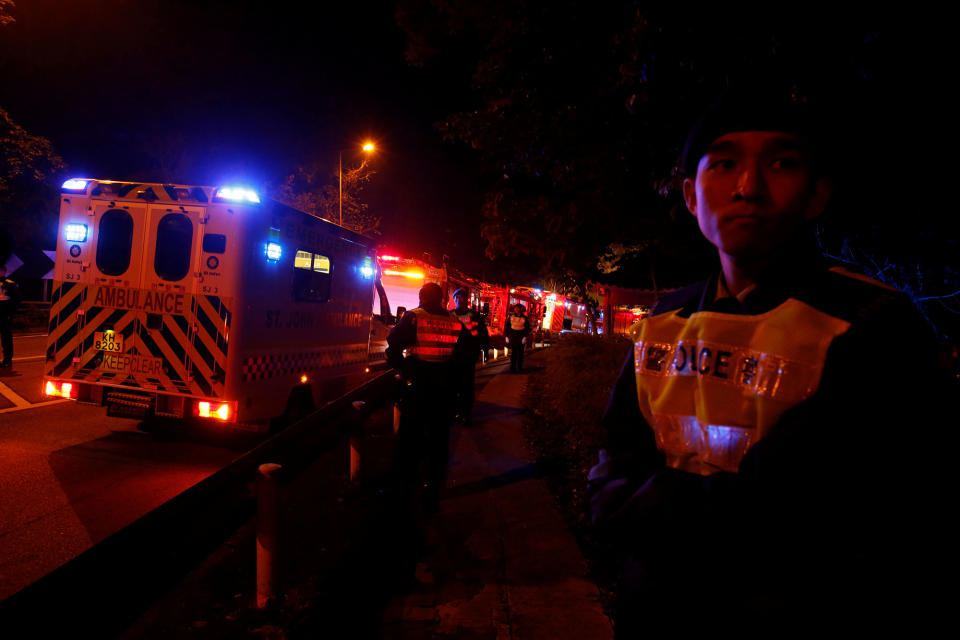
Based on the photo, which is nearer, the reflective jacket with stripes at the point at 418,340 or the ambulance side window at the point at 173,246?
the reflective jacket with stripes at the point at 418,340

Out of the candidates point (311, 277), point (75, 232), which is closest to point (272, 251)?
point (311, 277)

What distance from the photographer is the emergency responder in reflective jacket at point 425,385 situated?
16.8 ft

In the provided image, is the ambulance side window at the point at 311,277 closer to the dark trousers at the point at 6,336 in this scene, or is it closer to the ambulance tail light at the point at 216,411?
the ambulance tail light at the point at 216,411

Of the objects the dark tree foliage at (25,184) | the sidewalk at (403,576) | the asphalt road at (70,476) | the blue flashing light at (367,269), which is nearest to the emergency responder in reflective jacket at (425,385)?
the sidewalk at (403,576)

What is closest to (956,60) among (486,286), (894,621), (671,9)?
(671,9)

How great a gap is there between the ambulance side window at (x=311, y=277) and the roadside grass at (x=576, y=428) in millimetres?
3740

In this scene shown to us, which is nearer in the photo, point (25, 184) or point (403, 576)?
point (403, 576)

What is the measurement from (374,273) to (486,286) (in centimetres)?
1873

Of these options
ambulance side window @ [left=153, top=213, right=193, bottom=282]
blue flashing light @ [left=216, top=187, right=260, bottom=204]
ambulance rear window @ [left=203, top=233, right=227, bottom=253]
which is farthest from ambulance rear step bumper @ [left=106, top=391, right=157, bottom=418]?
blue flashing light @ [left=216, top=187, right=260, bottom=204]

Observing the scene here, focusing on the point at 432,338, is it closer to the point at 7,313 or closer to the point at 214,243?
the point at 214,243

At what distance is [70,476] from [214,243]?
106 inches

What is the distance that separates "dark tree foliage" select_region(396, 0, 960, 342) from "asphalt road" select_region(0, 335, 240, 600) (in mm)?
4874

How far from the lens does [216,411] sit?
5.88 meters

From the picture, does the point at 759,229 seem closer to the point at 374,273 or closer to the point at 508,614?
the point at 508,614
